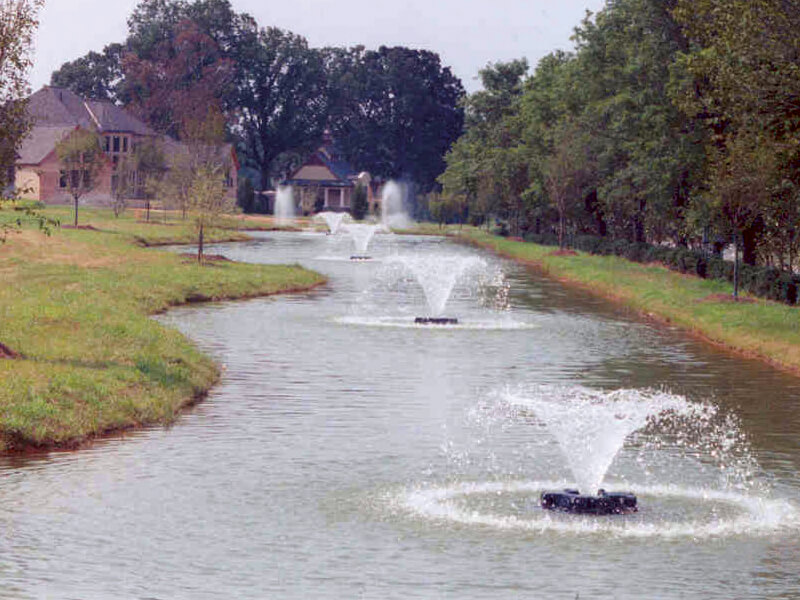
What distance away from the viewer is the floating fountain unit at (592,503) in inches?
699

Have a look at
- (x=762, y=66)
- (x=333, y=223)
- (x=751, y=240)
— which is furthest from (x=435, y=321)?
(x=333, y=223)

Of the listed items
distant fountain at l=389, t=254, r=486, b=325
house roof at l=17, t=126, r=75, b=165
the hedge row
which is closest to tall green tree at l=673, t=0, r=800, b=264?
the hedge row

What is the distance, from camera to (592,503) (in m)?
17.8

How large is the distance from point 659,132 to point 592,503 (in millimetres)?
47851

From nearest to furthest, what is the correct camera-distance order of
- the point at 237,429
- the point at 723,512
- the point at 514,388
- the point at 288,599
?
the point at 288,599, the point at 723,512, the point at 237,429, the point at 514,388

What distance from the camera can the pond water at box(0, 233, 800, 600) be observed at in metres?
14.5

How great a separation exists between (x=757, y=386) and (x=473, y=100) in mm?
95506

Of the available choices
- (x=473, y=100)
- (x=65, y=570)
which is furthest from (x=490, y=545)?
(x=473, y=100)

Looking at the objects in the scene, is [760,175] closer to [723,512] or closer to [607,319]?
[607,319]

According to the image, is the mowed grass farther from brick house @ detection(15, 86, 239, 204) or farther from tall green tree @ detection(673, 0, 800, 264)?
brick house @ detection(15, 86, 239, 204)

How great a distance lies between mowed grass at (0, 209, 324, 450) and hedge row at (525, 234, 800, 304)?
1693 cm

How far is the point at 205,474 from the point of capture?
19984 mm

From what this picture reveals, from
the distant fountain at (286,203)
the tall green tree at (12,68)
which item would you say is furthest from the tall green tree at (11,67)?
the distant fountain at (286,203)

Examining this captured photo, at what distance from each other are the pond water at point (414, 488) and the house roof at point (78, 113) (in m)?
124
